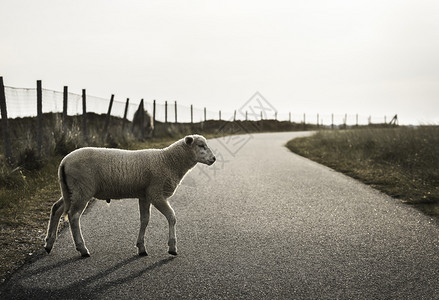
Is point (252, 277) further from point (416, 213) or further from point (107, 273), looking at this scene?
point (416, 213)

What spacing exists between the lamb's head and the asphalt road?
102 cm

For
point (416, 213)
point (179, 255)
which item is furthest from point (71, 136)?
point (416, 213)

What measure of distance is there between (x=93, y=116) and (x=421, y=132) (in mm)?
14822

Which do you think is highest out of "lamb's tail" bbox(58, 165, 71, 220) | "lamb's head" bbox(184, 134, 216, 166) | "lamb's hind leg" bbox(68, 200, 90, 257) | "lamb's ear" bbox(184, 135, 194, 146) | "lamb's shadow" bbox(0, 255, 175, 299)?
"lamb's ear" bbox(184, 135, 194, 146)

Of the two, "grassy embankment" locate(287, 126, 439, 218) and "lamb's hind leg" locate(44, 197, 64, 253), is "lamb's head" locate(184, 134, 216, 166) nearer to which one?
"lamb's hind leg" locate(44, 197, 64, 253)

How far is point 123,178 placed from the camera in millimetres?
4840

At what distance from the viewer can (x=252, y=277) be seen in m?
3.95

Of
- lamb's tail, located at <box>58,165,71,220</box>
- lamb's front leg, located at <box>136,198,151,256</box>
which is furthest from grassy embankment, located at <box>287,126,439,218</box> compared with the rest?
lamb's tail, located at <box>58,165,71,220</box>

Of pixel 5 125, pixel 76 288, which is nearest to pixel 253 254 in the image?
pixel 76 288

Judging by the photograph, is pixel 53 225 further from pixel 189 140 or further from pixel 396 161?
pixel 396 161

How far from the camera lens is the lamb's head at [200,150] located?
5.22 metres

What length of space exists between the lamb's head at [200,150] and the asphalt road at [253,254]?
1023 mm

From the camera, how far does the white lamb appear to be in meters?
4.62

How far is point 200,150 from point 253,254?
147 centimetres
